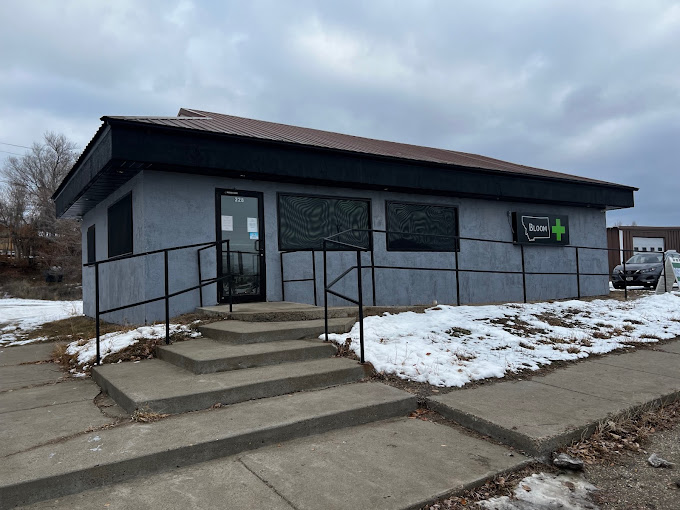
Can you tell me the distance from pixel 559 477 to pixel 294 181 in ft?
21.2

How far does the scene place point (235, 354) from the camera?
4527mm

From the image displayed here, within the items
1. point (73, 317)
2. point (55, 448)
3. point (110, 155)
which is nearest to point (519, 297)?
point (110, 155)

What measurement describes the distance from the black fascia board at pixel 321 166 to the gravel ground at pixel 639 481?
6.04m

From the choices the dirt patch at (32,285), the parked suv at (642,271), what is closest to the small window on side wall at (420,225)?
the parked suv at (642,271)

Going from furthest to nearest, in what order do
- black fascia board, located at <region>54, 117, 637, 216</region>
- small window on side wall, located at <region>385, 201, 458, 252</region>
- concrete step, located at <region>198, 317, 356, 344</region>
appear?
small window on side wall, located at <region>385, 201, 458, 252</region>, black fascia board, located at <region>54, 117, 637, 216</region>, concrete step, located at <region>198, 317, 356, 344</region>

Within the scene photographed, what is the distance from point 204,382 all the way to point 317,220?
5.03 meters

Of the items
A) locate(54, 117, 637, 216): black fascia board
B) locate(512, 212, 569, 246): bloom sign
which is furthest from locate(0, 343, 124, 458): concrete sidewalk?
locate(512, 212, 569, 246): bloom sign

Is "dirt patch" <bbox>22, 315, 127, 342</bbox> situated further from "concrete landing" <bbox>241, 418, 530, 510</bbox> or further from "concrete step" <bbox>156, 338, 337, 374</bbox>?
"concrete landing" <bbox>241, 418, 530, 510</bbox>

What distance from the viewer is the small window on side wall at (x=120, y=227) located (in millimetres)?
Answer: 7824

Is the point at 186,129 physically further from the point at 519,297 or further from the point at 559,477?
the point at 519,297

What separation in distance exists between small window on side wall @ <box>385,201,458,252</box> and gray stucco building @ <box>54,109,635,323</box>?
24 mm

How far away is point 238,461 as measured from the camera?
2.88 metres

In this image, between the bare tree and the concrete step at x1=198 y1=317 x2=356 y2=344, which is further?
the bare tree

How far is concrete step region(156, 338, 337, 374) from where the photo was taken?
171 inches
